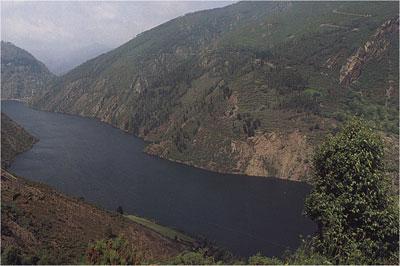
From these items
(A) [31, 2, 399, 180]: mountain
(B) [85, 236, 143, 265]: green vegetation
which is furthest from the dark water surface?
(B) [85, 236, 143, 265]: green vegetation

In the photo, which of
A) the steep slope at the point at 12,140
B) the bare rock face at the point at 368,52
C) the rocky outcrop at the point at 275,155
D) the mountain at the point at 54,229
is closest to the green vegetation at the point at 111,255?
the mountain at the point at 54,229

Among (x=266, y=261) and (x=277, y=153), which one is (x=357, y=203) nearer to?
(x=266, y=261)

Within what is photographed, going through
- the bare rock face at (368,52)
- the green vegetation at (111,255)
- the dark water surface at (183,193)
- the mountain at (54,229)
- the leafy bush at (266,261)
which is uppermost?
the bare rock face at (368,52)

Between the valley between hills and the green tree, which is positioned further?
the valley between hills

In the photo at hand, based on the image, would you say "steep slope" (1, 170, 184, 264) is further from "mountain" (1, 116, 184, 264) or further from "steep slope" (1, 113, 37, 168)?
"steep slope" (1, 113, 37, 168)

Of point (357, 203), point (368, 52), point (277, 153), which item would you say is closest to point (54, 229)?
point (357, 203)

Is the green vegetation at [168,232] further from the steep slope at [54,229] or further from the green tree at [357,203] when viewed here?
the green tree at [357,203]

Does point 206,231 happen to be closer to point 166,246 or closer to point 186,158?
point 166,246
